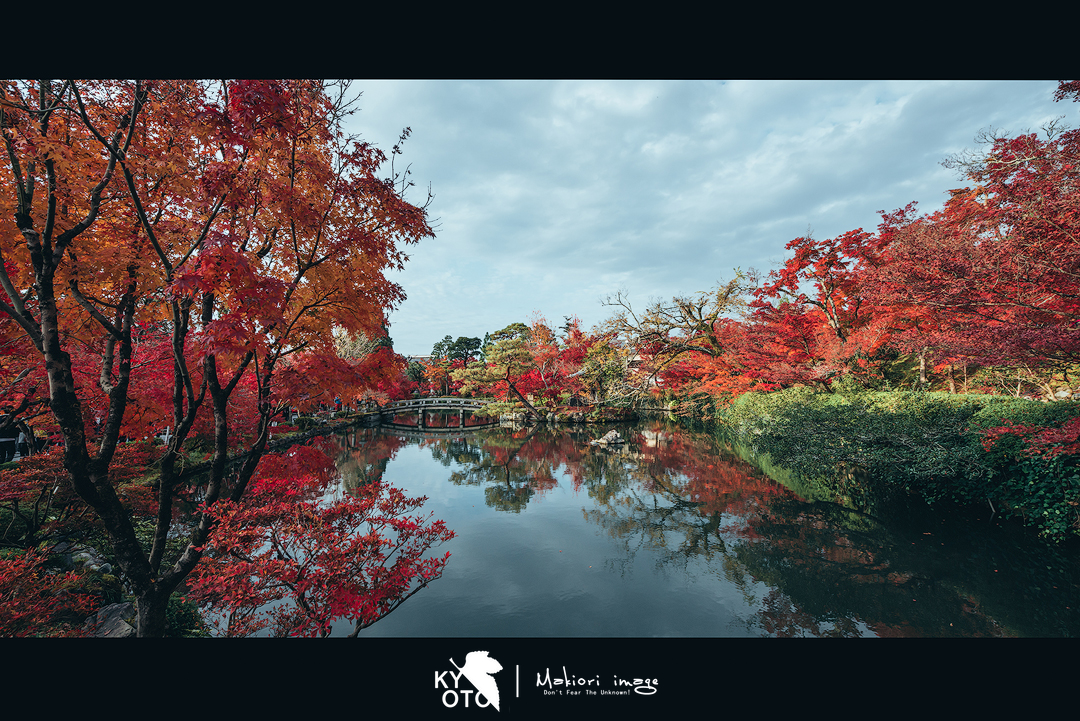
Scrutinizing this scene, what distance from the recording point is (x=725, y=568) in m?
4.93

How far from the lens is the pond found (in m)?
3.88

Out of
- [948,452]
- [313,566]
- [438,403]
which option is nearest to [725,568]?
[948,452]

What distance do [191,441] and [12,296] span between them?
30.7ft

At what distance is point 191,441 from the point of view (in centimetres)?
945

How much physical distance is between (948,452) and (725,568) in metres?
4.45

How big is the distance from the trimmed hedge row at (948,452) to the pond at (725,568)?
0.48 metres

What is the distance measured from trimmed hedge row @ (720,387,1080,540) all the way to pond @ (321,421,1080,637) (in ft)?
1.57

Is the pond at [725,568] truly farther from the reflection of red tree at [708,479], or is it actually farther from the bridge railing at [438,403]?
the bridge railing at [438,403]

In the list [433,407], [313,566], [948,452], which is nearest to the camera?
[313,566]

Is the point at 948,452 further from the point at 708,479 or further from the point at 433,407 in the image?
the point at 433,407

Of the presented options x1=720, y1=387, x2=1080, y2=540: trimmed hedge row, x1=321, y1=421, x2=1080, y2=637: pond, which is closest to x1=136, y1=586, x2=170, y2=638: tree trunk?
x1=321, y1=421, x2=1080, y2=637: pond

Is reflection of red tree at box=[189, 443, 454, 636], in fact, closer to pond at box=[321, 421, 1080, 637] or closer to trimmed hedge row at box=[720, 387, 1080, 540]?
pond at box=[321, 421, 1080, 637]

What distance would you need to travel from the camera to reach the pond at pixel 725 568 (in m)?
3.88

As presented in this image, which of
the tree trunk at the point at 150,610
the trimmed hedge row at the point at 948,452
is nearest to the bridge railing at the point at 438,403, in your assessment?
the trimmed hedge row at the point at 948,452
